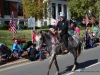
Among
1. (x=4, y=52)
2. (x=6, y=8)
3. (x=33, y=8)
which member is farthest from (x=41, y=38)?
(x=6, y=8)

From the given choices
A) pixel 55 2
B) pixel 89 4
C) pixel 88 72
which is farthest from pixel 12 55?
pixel 55 2

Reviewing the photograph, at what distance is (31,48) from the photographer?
1416 cm

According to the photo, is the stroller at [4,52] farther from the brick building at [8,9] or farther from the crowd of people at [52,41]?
the brick building at [8,9]

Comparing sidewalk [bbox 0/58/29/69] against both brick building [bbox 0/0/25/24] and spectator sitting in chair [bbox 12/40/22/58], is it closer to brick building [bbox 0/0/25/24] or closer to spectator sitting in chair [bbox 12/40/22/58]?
spectator sitting in chair [bbox 12/40/22/58]

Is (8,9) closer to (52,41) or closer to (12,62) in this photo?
(12,62)

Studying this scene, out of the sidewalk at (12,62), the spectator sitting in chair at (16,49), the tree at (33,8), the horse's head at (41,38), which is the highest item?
the tree at (33,8)

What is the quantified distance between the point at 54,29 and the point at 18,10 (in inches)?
1475

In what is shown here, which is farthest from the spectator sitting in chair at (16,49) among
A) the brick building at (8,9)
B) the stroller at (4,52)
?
the brick building at (8,9)

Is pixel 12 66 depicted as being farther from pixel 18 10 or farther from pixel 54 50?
pixel 18 10

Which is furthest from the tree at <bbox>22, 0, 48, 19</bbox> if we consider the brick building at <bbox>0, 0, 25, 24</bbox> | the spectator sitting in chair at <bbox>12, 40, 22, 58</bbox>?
the spectator sitting in chair at <bbox>12, 40, 22, 58</bbox>

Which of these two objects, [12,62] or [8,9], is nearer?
[12,62]

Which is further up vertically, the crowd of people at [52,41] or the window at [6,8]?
the window at [6,8]

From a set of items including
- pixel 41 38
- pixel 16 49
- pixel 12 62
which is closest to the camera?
pixel 41 38

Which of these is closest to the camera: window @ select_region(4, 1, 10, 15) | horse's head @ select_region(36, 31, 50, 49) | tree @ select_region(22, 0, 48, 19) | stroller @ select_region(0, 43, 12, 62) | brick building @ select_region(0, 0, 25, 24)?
horse's head @ select_region(36, 31, 50, 49)
